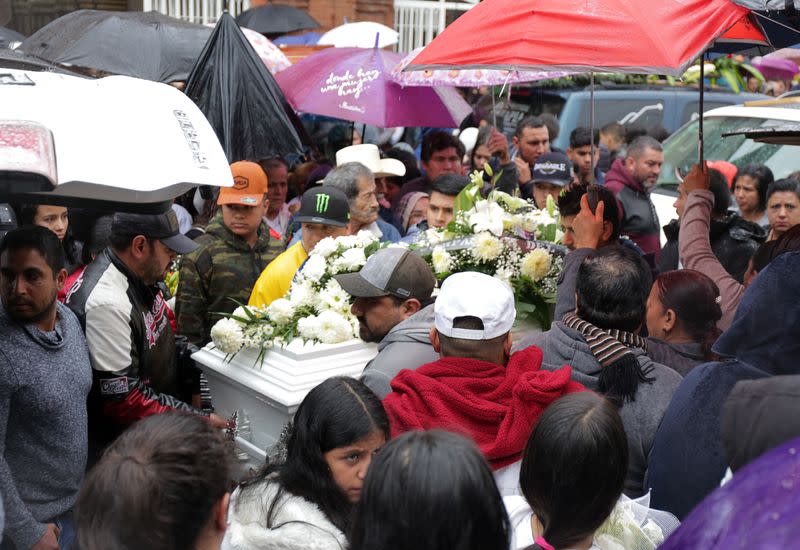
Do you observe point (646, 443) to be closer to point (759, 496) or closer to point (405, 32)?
point (759, 496)

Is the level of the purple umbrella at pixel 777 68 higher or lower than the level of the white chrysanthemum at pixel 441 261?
higher

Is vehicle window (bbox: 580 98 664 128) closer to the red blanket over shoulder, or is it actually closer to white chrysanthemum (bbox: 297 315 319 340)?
white chrysanthemum (bbox: 297 315 319 340)

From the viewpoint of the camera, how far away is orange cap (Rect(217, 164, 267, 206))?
18.4ft

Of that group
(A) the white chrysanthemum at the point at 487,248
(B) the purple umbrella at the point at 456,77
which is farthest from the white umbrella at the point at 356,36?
(A) the white chrysanthemum at the point at 487,248

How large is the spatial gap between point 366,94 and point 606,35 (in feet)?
13.0

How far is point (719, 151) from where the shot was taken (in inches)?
382

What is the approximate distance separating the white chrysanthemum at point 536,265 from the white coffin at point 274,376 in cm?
84

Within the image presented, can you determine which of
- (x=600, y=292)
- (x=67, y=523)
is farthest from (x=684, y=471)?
(x=67, y=523)

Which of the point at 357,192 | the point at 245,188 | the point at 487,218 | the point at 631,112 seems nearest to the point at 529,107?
A: the point at 631,112

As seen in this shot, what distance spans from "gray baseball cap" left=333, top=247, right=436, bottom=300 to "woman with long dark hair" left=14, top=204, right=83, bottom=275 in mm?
1893

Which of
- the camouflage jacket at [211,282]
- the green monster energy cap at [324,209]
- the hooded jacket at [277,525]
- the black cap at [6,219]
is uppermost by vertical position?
the black cap at [6,219]

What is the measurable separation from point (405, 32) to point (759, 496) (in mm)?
18430

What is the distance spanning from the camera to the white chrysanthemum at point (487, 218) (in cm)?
480

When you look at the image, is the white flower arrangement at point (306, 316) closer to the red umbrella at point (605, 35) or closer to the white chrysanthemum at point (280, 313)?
the white chrysanthemum at point (280, 313)
